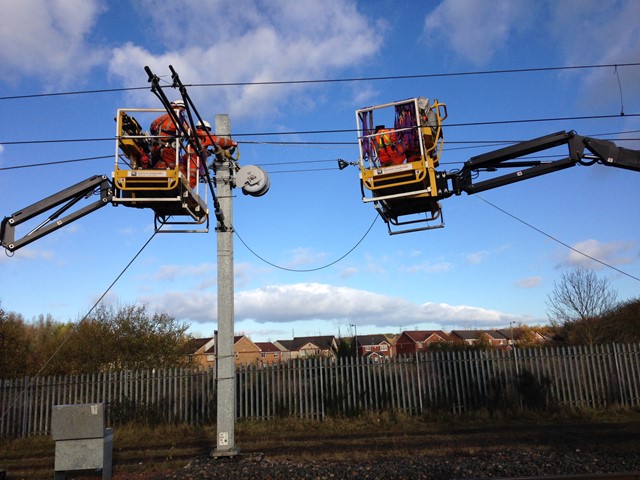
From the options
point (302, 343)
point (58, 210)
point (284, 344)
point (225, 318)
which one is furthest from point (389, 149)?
point (284, 344)

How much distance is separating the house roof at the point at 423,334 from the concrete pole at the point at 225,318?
88857 mm

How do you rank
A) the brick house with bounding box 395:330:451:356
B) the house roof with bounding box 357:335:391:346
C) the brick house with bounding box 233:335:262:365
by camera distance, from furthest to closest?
1. the house roof with bounding box 357:335:391:346
2. the brick house with bounding box 395:330:451:356
3. the brick house with bounding box 233:335:262:365

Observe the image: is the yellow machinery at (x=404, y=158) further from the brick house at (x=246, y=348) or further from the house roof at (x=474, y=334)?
the house roof at (x=474, y=334)

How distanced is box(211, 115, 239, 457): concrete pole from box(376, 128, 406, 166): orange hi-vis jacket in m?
3.25

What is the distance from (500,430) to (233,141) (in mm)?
9921

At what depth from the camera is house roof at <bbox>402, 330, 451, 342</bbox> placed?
96738 mm

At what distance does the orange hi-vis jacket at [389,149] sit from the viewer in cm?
921

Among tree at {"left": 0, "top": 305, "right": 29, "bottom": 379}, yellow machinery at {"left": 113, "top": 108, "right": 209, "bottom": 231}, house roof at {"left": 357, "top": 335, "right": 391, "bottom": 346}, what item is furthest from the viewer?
house roof at {"left": 357, "top": 335, "right": 391, "bottom": 346}

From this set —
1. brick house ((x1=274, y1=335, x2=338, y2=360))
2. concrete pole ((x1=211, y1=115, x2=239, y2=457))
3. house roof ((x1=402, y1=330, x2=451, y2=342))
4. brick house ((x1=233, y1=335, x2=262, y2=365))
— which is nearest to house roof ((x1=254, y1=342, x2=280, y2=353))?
brick house ((x1=274, y1=335, x2=338, y2=360))

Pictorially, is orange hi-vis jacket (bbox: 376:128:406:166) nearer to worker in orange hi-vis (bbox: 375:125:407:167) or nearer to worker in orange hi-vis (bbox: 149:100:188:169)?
worker in orange hi-vis (bbox: 375:125:407:167)

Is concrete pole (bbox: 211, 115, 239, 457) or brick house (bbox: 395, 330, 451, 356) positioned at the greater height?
concrete pole (bbox: 211, 115, 239, 457)

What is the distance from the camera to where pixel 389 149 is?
9.27 m

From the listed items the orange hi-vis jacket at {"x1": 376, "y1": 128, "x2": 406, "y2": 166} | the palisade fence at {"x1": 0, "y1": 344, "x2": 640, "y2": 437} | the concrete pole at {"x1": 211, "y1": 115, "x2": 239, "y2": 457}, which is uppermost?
the orange hi-vis jacket at {"x1": 376, "y1": 128, "x2": 406, "y2": 166}

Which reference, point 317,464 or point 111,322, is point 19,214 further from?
point 111,322
